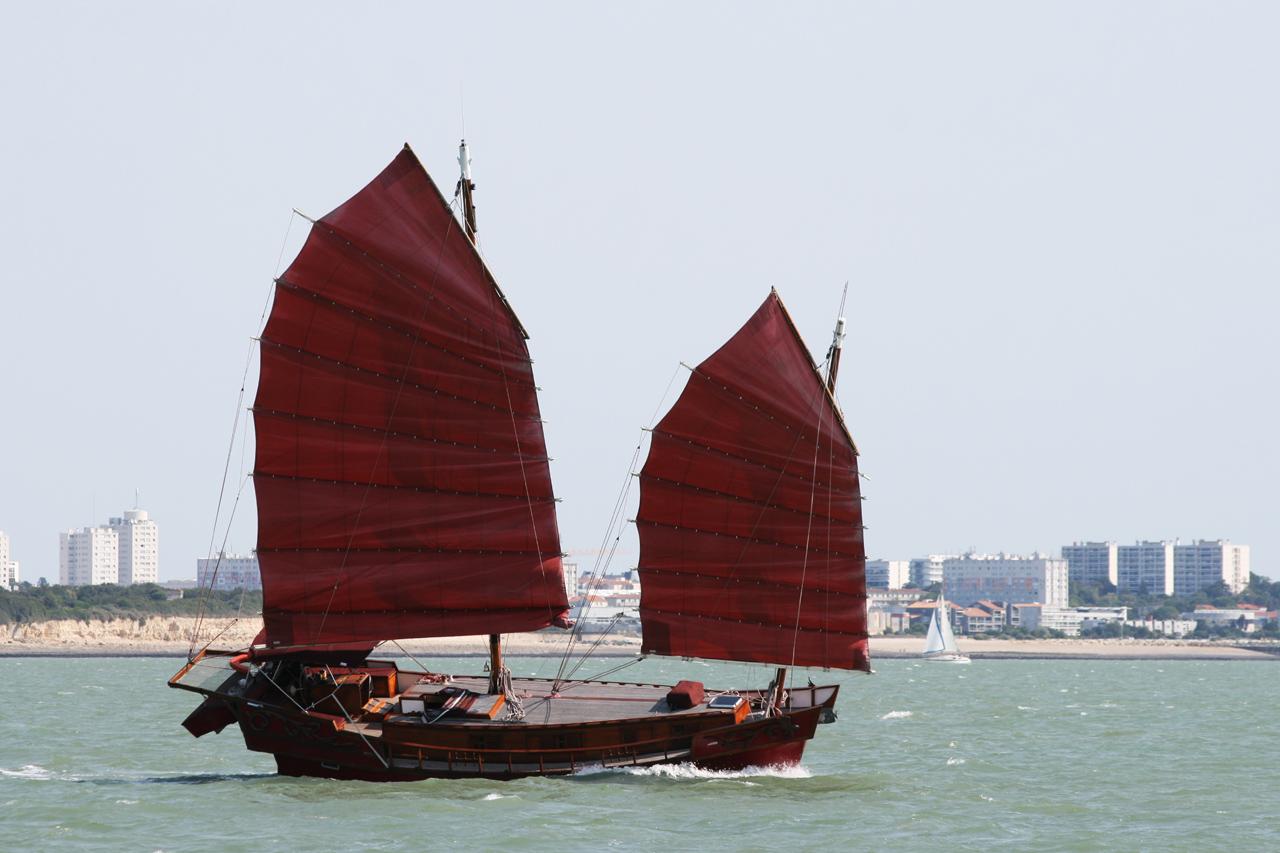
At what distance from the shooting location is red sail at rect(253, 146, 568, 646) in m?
37.6

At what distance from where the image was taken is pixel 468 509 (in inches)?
1511

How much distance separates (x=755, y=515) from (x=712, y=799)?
25.3 feet

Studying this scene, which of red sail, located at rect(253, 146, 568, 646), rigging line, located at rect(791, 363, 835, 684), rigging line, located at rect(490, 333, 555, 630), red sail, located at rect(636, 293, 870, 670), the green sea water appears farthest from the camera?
rigging line, located at rect(791, 363, 835, 684)

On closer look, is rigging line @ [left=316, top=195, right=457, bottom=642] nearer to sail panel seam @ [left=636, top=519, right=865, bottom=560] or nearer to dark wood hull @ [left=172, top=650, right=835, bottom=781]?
dark wood hull @ [left=172, top=650, right=835, bottom=781]

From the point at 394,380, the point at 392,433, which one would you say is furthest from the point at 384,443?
the point at 394,380

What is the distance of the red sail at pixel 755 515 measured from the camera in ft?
128

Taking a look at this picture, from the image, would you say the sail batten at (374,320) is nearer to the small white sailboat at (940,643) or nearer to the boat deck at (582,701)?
the boat deck at (582,701)

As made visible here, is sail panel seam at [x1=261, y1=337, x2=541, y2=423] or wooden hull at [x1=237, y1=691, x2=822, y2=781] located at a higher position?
sail panel seam at [x1=261, y1=337, x2=541, y2=423]

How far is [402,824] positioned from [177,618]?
144 m

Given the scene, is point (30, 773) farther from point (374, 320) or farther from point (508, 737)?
point (374, 320)

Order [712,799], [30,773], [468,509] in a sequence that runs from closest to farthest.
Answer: [712,799] → [30,773] → [468,509]

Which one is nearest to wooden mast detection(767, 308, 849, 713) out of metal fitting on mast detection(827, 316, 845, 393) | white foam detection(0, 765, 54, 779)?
metal fitting on mast detection(827, 316, 845, 393)

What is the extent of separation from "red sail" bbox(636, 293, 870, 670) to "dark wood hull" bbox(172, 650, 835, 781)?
2198mm

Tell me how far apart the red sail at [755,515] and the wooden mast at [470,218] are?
10.6 feet
